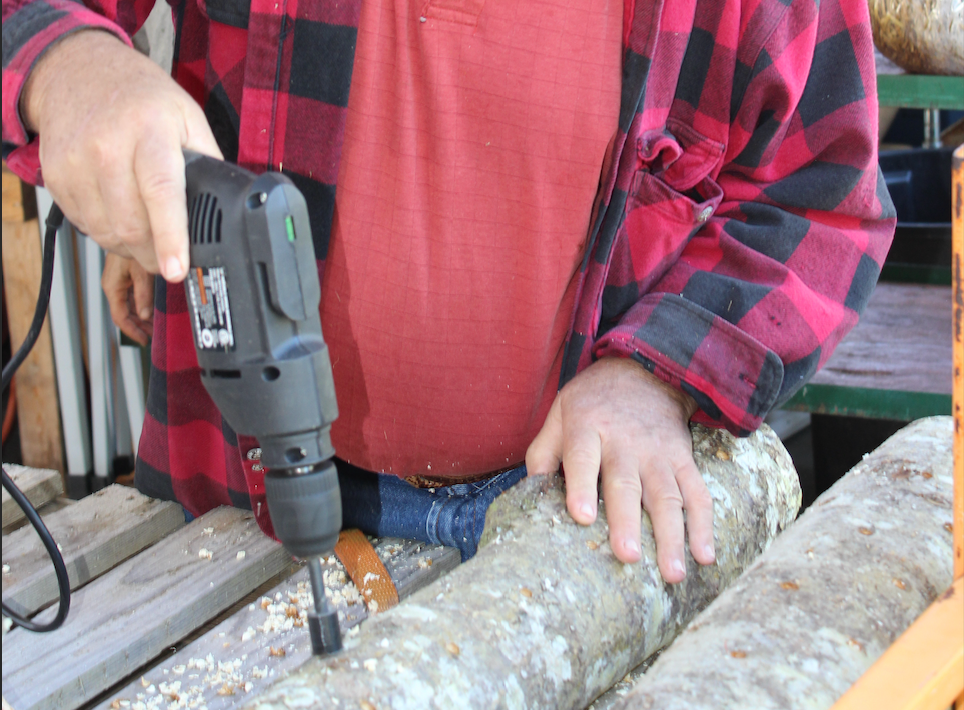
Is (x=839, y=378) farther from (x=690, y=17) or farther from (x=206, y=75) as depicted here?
(x=206, y=75)

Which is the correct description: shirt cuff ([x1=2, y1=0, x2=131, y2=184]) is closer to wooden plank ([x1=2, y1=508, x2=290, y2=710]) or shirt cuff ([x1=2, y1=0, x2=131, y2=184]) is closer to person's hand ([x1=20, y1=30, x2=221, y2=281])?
person's hand ([x1=20, y1=30, x2=221, y2=281])

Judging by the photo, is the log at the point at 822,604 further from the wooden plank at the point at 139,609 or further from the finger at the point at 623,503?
the wooden plank at the point at 139,609

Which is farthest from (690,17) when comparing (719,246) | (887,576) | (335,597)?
(335,597)

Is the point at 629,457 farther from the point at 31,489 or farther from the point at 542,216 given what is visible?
the point at 31,489

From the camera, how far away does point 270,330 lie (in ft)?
2.65

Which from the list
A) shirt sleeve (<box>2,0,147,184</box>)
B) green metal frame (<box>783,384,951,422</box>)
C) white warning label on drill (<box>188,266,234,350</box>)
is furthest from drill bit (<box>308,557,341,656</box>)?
green metal frame (<box>783,384,951,422</box>)

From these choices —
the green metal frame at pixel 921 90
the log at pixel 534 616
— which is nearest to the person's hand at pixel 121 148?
the log at pixel 534 616

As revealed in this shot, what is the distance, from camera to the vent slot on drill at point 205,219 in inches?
31.2

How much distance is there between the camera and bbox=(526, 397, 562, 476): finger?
1104 millimetres

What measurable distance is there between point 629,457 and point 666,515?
0.09 m

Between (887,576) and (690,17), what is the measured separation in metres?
0.74

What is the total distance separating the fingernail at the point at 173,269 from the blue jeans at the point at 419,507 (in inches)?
21.7

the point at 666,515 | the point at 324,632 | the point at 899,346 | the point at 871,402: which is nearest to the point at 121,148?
the point at 324,632

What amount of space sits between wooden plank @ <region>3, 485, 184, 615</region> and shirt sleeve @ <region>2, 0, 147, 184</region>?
0.54 m
